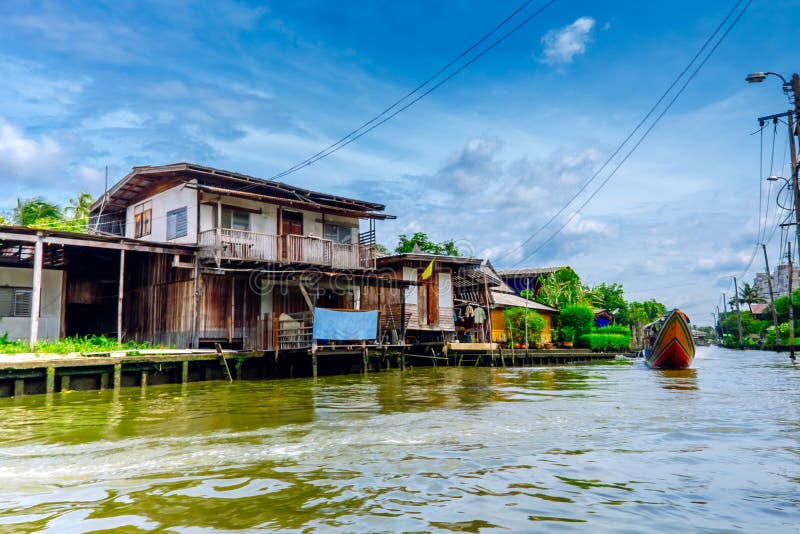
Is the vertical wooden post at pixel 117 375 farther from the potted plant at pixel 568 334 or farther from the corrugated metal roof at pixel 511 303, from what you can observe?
the potted plant at pixel 568 334

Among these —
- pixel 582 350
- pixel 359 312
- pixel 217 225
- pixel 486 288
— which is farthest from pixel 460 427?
pixel 582 350

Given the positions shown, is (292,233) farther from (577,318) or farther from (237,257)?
(577,318)

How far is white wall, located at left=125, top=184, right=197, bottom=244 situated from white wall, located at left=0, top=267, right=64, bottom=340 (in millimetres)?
3566

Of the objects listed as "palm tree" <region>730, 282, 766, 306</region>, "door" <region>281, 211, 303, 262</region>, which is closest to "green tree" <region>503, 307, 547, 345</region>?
"door" <region>281, 211, 303, 262</region>

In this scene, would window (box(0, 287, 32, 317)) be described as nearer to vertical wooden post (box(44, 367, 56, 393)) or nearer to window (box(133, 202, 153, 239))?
window (box(133, 202, 153, 239))

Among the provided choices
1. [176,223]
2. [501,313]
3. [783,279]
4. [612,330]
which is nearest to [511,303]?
[501,313]

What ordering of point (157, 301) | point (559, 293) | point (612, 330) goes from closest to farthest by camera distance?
point (157, 301)
point (559, 293)
point (612, 330)

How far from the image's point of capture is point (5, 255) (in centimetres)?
1928

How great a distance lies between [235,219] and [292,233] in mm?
2462

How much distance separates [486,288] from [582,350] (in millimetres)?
8703

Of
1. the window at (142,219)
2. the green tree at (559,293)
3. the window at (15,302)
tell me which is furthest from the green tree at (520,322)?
the window at (15,302)

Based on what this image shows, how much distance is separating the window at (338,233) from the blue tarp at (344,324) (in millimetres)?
4803

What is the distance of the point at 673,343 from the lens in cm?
2334

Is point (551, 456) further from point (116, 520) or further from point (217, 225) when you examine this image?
point (217, 225)
